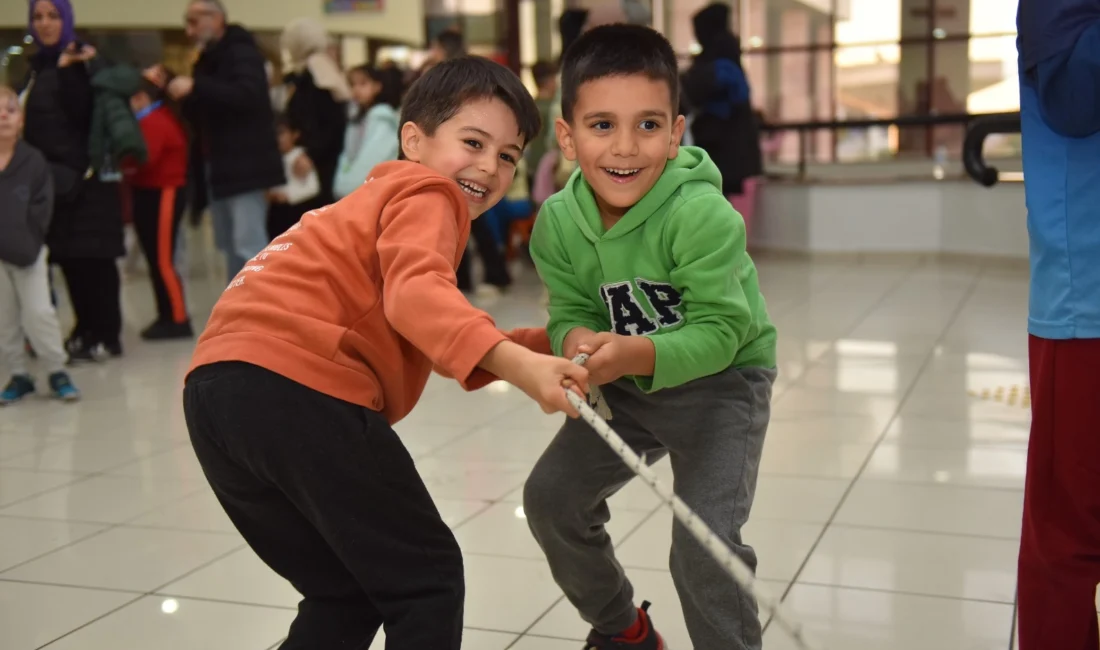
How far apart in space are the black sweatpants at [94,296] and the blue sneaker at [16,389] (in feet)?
2.25

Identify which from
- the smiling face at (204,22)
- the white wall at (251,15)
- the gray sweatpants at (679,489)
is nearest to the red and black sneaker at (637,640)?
the gray sweatpants at (679,489)

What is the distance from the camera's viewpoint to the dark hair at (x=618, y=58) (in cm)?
174

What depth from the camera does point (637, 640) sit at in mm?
1984

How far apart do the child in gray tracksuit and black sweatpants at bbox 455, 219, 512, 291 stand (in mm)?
2670

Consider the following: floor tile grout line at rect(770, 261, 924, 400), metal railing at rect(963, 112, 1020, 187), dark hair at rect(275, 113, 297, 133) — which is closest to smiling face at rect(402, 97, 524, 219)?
metal railing at rect(963, 112, 1020, 187)

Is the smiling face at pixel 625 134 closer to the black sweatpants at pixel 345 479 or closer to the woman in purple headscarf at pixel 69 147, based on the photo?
the black sweatpants at pixel 345 479

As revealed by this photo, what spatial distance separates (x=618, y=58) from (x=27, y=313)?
3132 millimetres

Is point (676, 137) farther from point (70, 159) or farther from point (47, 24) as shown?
point (47, 24)

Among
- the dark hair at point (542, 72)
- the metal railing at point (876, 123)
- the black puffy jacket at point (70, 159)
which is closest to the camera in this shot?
the black puffy jacket at point (70, 159)

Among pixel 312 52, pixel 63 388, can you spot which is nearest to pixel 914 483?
pixel 63 388

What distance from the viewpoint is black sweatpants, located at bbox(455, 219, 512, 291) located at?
6633 mm

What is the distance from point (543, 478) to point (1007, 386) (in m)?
2.67

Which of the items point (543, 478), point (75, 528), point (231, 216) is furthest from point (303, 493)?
point (231, 216)

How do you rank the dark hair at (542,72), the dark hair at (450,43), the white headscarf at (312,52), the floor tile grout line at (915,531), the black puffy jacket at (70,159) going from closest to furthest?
the floor tile grout line at (915,531)
the black puffy jacket at (70,159)
the white headscarf at (312,52)
the dark hair at (450,43)
the dark hair at (542,72)
